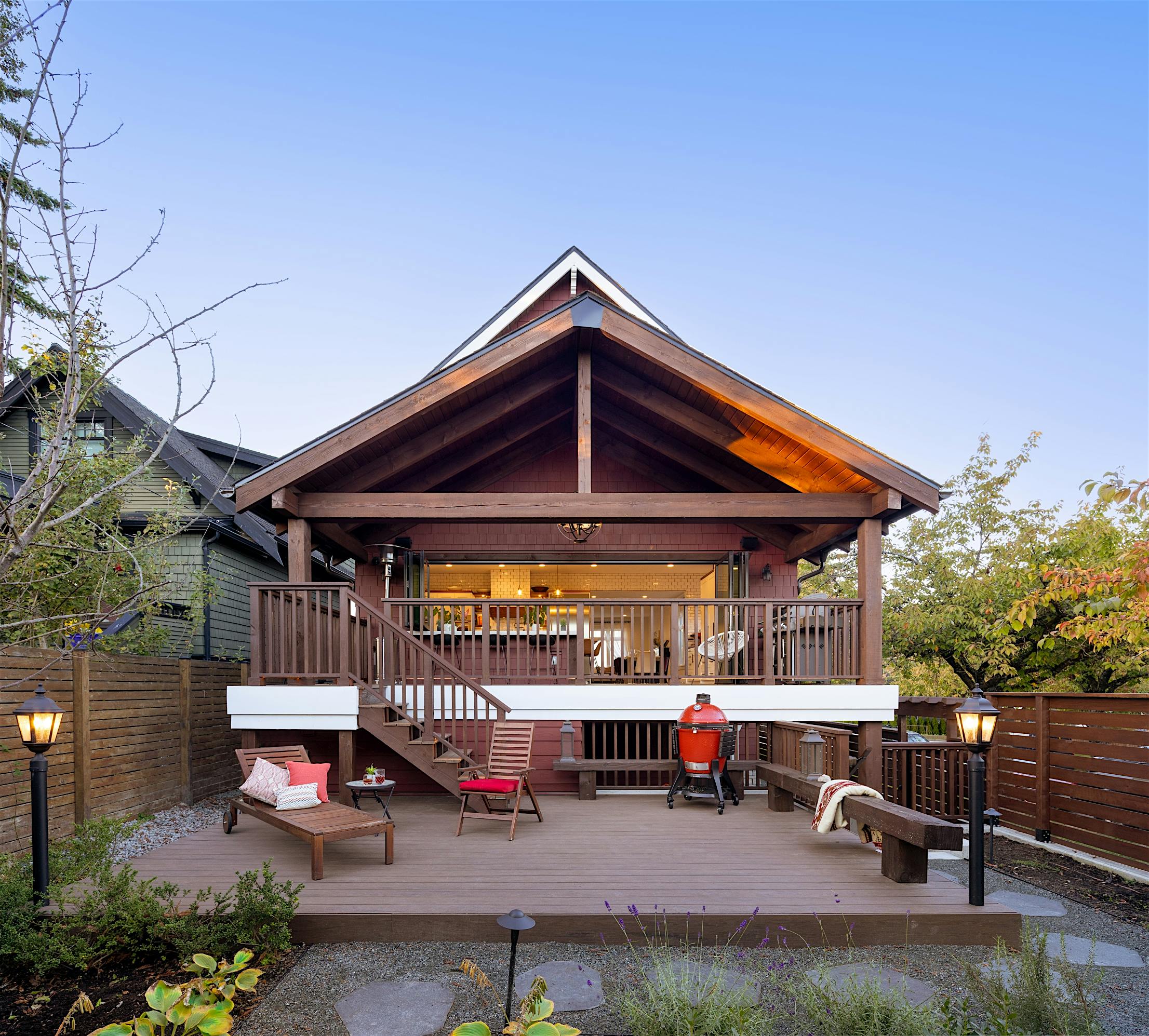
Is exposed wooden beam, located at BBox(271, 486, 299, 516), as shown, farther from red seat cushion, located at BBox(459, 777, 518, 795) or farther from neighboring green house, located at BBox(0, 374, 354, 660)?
neighboring green house, located at BBox(0, 374, 354, 660)

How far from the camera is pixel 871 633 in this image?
8.11 m

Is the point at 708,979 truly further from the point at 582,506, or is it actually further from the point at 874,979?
the point at 582,506

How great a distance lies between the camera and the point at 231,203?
12.0 m

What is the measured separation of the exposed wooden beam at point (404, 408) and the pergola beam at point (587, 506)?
1.78 ft

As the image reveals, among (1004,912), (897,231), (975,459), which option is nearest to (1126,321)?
(975,459)

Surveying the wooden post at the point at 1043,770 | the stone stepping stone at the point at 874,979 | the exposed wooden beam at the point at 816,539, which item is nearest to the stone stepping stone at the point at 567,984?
the stone stepping stone at the point at 874,979

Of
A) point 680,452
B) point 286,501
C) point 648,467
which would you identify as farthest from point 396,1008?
point 648,467

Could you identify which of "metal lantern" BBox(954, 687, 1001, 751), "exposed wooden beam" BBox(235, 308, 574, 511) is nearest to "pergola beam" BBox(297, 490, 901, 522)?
"exposed wooden beam" BBox(235, 308, 574, 511)

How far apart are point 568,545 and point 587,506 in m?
2.81

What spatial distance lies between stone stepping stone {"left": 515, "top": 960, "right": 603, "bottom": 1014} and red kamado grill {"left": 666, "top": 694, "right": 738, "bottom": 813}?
3451 millimetres

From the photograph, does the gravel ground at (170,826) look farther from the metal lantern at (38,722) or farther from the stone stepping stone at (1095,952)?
the stone stepping stone at (1095,952)

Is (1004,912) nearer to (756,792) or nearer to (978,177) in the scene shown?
(756,792)

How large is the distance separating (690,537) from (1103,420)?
17.8 meters

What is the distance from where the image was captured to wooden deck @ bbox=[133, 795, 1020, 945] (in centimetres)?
431
